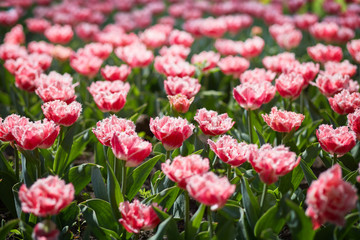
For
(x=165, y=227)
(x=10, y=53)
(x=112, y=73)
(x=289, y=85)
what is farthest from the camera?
(x=10, y=53)

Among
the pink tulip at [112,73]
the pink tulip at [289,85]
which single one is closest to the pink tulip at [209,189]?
the pink tulip at [289,85]

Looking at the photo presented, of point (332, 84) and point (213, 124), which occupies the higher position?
point (213, 124)

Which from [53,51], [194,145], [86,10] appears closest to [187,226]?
[194,145]

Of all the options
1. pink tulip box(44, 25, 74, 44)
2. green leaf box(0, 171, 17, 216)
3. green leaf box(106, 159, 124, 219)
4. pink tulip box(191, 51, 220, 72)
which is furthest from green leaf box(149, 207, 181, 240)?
pink tulip box(44, 25, 74, 44)

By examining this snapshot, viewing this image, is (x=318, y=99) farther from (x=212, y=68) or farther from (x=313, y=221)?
(x=313, y=221)

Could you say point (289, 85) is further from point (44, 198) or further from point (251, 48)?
point (44, 198)

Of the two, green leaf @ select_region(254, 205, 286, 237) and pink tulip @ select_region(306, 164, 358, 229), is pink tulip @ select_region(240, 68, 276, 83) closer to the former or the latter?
green leaf @ select_region(254, 205, 286, 237)

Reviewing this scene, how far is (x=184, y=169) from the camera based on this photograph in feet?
5.28

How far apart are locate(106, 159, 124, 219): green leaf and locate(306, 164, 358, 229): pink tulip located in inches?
32.1

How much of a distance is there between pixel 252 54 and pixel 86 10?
2521 mm

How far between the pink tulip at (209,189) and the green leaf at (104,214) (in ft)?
1.82

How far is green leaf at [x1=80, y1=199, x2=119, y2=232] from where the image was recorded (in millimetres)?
1907

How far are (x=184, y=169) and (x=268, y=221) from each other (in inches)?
16.3

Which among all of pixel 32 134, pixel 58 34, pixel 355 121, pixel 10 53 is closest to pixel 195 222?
pixel 32 134
